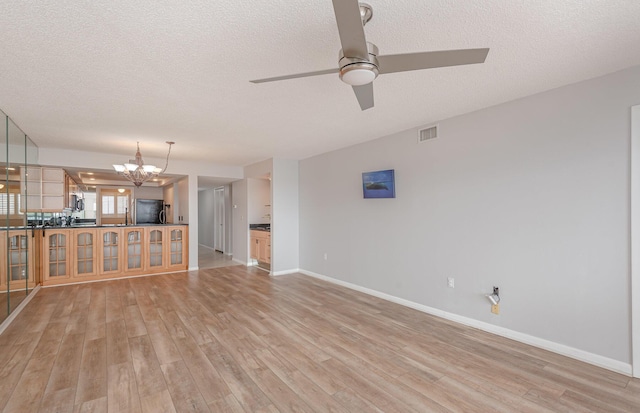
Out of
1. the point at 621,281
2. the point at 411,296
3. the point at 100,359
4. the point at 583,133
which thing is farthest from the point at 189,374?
the point at 583,133

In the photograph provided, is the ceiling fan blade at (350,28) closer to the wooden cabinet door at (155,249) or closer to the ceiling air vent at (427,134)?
the ceiling air vent at (427,134)

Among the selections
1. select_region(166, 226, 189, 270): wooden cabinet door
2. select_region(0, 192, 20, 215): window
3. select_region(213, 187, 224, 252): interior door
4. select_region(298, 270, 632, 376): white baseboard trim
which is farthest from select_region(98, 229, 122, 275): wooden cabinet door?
select_region(298, 270, 632, 376): white baseboard trim

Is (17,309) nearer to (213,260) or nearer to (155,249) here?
(155,249)

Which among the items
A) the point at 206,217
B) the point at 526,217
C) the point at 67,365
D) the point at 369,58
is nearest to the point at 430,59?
the point at 369,58

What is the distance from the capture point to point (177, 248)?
6.73 m

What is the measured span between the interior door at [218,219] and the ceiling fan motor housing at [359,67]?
27.6 ft

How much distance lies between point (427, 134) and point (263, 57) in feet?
8.43

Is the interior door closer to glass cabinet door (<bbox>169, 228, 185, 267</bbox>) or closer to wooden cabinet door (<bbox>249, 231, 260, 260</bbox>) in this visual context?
wooden cabinet door (<bbox>249, 231, 260, 260</bbox>)

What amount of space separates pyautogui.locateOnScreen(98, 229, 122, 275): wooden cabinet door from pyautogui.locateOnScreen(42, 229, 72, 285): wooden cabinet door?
0.47m

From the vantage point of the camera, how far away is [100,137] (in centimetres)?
454

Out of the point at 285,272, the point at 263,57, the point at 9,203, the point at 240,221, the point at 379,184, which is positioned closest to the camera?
the point at 263,57

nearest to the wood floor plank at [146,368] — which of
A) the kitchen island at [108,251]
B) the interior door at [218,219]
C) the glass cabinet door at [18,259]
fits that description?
the glass cabinet door at [18,259]

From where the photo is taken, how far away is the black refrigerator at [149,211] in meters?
8.62

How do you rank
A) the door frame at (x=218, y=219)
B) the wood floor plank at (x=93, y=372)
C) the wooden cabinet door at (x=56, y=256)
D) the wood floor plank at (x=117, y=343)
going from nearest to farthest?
the wood floor plank at (x=93, y=372), the wood floor plank at (x=117, y=343), the wooden cabinet door at (x=56, y=256), the door frame at (x=218, y=219)
